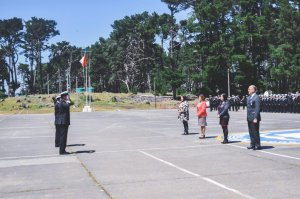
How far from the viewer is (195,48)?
78.4m

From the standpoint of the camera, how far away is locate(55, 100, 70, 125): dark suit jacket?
13.8 metres

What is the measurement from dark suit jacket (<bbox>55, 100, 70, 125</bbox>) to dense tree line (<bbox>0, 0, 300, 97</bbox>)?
58.2 m

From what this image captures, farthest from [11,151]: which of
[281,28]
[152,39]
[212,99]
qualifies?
[152,39]

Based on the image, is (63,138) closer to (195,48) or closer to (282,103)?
(282,103)

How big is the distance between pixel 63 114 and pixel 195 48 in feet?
217

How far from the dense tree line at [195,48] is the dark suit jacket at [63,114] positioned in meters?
58.2

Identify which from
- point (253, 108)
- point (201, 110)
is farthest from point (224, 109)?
point (253, 108)

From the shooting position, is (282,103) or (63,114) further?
(282,103)

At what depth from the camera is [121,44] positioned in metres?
112

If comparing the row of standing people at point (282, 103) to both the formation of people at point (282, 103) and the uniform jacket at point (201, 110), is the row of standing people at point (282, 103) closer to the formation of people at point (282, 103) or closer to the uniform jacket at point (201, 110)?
the formation of people at point (282, 103)

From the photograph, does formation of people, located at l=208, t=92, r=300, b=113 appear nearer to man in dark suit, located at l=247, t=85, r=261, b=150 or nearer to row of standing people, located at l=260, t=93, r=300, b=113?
row of standing people, located at l=260, t=93, r=300, b=113

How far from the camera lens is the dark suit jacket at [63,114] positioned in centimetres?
1381

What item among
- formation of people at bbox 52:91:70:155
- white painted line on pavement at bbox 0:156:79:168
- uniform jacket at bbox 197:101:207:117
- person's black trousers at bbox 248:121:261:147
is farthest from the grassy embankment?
person's black trousers at bbox 248:121:261:147

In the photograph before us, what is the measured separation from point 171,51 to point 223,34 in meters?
17.3
